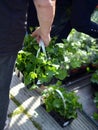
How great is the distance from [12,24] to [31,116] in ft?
3.33

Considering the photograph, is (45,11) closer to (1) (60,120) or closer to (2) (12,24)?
(2) (12,24)

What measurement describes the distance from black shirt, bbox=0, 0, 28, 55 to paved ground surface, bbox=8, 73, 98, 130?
79 centimetres

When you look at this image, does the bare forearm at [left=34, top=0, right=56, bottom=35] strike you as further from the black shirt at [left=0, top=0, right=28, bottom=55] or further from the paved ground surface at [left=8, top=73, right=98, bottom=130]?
the paved ground surface at [left=8, top=73, right=98, bottom=130]

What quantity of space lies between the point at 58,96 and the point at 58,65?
25 cm

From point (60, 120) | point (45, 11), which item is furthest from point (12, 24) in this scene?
point (60, 120)

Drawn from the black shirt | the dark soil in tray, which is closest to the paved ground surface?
the dark soil in tray

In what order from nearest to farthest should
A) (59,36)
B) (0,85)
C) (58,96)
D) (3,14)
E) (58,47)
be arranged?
(3,14) < (0,85) < (58,96) < (58,47) < (59,36)

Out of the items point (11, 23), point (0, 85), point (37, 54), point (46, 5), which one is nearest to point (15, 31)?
point (11, 23)

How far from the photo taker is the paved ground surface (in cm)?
234

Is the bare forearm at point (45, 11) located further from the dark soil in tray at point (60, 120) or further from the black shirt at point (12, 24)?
the dark soil in tray at point (60, 120)

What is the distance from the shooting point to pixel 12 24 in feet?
5.32

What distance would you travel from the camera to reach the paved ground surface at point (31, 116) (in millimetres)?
2336

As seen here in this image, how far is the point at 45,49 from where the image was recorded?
7.82 ft

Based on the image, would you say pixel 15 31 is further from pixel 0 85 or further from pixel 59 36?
pixel 59 36
